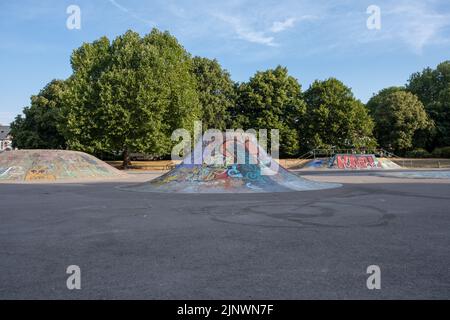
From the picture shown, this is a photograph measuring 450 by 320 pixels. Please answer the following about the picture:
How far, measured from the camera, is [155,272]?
578 cm

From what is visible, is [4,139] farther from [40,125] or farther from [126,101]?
[126,101]

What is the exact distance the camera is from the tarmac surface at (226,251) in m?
5.04

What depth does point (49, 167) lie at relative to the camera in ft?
104

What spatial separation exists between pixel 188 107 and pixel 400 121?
124 feet

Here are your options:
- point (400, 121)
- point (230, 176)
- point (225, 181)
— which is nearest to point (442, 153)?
point (400, 121)

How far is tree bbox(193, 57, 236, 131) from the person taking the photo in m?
61.3

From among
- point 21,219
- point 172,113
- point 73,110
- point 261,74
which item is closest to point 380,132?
point 261,74

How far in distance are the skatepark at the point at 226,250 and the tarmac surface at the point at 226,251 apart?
19mm

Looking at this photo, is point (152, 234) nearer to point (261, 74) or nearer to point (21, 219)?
point (21, 219)

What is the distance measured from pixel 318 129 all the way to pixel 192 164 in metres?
41.9

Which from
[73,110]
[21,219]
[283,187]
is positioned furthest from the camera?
[73,110]

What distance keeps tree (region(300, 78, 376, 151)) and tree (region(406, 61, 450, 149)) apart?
14.6 m

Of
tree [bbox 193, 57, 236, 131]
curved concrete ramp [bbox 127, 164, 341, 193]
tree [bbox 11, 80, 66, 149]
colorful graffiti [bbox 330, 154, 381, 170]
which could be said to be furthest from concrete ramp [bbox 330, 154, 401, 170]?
tree [bbox 11, 80, 66, 149]
